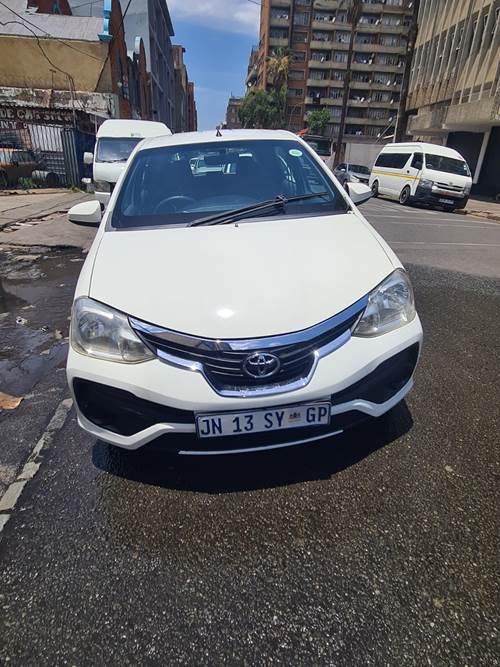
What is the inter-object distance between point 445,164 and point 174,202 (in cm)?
1638

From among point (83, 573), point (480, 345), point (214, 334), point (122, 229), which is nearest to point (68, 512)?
point (83, 573)

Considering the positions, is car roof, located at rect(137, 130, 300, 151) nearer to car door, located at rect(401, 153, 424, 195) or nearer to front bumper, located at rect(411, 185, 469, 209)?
front bumper, located at rect(411, 185, 469, 209)

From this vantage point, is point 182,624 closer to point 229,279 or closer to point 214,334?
point 214,334

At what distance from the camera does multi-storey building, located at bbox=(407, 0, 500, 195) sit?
21.3m

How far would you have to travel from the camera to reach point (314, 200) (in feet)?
10.1

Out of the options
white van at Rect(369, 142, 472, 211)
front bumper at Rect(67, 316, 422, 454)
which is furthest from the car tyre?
front bumper at Rect(67, 316, 422, 454)

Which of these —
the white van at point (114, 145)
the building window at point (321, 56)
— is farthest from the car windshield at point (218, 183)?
the building window at point (321, 56)

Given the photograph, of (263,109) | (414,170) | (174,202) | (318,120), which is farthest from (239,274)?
(263,109)

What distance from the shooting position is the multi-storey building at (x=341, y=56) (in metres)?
63.0

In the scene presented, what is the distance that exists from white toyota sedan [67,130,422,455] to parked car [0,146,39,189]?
A: 16376 millimetres

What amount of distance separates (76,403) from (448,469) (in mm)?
1993

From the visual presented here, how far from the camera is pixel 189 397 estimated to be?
1.89 meters

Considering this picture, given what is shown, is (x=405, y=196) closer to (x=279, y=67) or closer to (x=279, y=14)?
(x=279, y=67)

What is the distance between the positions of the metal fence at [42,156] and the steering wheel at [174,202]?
15.9m
